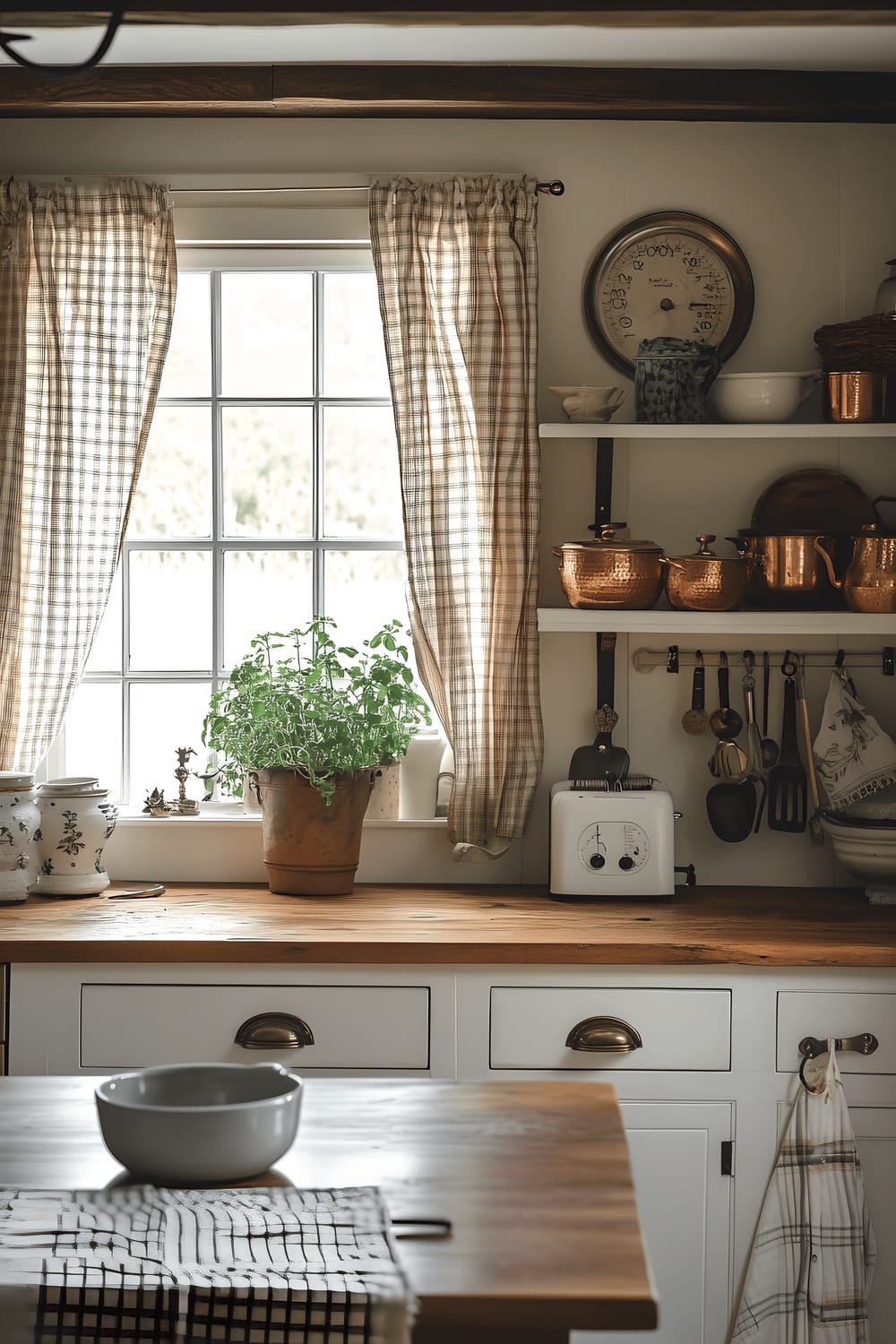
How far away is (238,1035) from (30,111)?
2142 millimetres

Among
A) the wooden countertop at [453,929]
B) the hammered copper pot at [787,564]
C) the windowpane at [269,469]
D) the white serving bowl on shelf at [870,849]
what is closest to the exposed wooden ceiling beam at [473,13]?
the windowpane at [269,469]

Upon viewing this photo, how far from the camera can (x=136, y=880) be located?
3039 millimetres

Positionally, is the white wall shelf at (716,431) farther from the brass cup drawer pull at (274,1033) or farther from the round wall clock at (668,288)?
the brass cup drawer pull at (274,1033)

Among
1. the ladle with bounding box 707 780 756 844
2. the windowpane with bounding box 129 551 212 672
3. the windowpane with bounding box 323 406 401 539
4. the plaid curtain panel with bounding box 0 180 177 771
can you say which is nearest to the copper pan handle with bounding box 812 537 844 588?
the ladle with bounding box 707 780 756 844

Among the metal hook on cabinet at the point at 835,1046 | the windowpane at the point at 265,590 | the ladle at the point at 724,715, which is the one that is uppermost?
the windowpane at the point at 265,590

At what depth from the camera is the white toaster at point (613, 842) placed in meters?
2.74

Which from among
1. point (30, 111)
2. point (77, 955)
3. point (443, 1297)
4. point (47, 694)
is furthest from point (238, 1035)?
point (30, 111)

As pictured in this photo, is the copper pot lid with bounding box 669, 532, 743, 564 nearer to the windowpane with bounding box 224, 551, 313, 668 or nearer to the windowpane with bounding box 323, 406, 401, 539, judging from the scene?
the windowpane with bounding box 323, 406, 401, 539

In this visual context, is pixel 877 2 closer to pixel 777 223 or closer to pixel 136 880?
pixel 777 223

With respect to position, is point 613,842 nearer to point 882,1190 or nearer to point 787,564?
point 787,564

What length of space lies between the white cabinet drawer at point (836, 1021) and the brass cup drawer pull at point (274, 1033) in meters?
0.89

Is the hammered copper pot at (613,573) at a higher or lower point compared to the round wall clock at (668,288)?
lower

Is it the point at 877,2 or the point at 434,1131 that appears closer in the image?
the point at 434,1131

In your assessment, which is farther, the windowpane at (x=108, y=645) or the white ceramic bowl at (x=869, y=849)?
the windowpane at (x=108, y=645)
